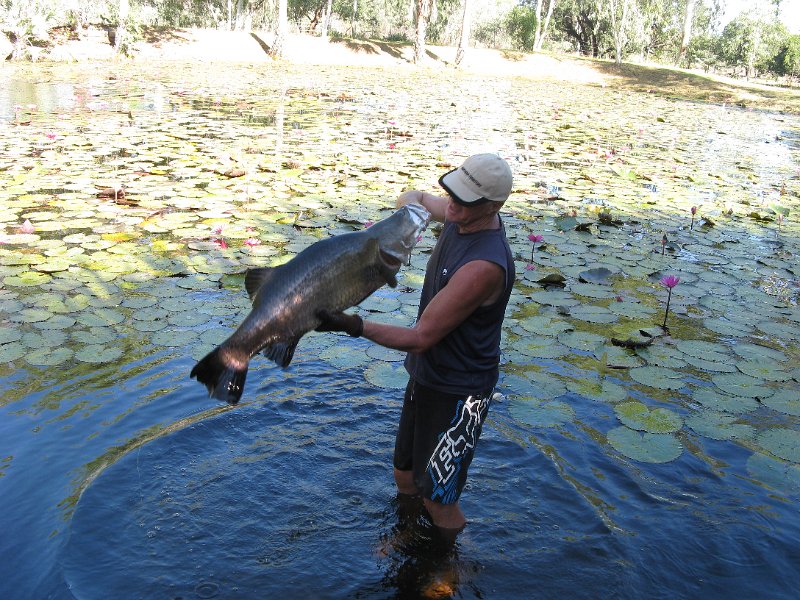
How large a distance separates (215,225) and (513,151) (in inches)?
275

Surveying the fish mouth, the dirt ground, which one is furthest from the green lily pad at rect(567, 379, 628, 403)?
the dirt ground

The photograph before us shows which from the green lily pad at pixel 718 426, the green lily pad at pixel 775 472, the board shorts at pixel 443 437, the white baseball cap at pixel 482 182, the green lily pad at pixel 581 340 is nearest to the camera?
the white baseball cap at pixel 482 182

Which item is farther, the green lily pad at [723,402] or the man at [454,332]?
the green lily pad at [723,402]

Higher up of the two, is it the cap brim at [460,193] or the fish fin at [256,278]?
the cap brim at [460,193]

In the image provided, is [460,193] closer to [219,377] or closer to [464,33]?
[219,377]

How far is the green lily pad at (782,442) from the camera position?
365 centimetres

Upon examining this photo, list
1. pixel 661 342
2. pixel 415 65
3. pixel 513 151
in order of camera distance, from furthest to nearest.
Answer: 1. pixel 415 65
2. pixel 513 151
3. pixel 661 342

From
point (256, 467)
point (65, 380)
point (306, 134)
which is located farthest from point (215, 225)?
point (306, 134)

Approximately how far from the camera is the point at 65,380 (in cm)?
398

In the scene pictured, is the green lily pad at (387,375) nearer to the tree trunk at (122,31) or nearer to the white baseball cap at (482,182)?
the white baseball cap at (482,182)

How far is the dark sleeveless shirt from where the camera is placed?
8.41 feet

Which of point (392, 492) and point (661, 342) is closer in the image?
point (392, 492)

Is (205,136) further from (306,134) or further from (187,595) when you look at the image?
(187,595)

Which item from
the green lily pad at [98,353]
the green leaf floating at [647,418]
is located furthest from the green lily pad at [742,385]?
the green lily pad at [98,353]
